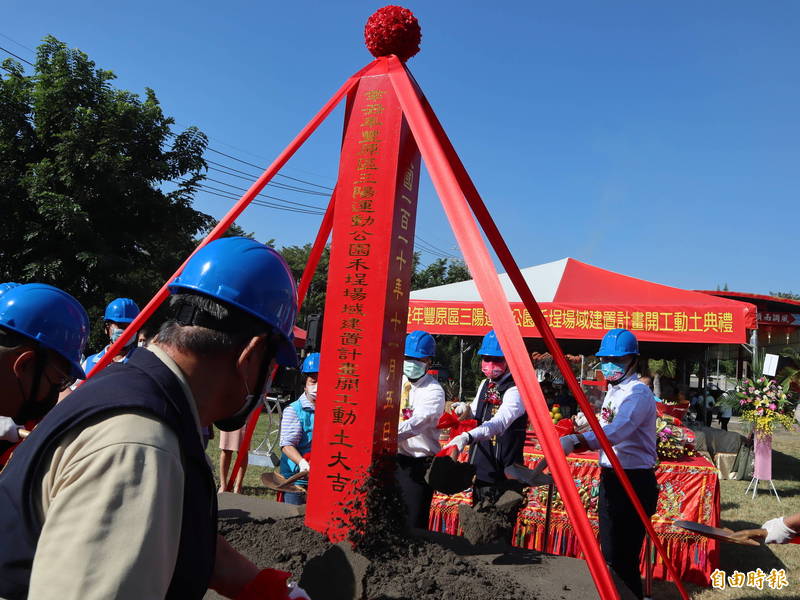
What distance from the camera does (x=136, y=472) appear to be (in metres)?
0.78

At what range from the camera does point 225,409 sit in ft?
3.64

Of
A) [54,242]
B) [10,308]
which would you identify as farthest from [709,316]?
[54,242]

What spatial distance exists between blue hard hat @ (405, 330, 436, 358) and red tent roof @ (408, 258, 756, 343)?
4984 millimetres

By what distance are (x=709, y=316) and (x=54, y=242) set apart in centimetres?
1252

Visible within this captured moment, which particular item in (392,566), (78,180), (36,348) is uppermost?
(78,180)

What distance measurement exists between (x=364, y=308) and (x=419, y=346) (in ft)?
5.08

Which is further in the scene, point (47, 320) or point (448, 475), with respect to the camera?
point (448, 475)

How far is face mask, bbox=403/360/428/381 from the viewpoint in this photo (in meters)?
4.43

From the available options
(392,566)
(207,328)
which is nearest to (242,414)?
(207,328)

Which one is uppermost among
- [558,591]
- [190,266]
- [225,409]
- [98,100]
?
[98,100]

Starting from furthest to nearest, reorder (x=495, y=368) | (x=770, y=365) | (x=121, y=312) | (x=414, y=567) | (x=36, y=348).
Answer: (x=770, y=365) → (x=121, y=312) → (x=495, y=368) → (x=414, y=567) → (x=36, y=348)

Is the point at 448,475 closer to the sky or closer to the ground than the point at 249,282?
→ closer to the ground

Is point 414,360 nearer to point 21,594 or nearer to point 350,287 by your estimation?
point 350,287

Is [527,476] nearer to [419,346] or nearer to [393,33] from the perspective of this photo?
[419,346]
